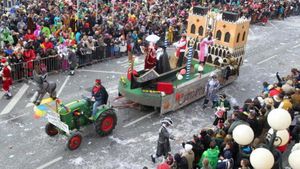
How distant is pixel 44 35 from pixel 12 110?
5.24 meters

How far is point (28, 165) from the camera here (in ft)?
33.4

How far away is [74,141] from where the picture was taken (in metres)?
10.8

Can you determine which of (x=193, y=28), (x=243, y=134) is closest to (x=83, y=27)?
(x=193, y=28)

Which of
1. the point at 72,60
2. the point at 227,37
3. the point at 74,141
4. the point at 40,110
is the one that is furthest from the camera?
the point at 72,60

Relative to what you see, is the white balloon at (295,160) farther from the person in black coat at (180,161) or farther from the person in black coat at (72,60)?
the person in black coat at (72,60)

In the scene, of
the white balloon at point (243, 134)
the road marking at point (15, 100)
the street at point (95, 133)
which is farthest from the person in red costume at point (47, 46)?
the white balloon at point (243, 134)

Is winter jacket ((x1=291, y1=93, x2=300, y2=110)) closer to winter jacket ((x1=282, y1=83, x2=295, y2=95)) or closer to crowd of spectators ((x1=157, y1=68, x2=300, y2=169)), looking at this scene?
crowd of spectators ((x1=157, y1=68, x2=300, y2=169))

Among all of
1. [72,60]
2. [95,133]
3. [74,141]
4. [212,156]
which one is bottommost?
[95,133]

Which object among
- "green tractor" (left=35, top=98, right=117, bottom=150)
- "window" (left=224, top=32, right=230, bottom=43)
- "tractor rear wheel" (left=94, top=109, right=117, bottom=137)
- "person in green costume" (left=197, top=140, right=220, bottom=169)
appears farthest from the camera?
"window" (left=224, top=32, right=230, bottom=43)

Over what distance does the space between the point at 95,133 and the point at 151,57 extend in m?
3.37

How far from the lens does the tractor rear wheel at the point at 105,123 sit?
11.3m

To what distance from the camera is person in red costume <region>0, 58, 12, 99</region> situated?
45.0ft

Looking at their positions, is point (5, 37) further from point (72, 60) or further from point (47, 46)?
point (72, 60)

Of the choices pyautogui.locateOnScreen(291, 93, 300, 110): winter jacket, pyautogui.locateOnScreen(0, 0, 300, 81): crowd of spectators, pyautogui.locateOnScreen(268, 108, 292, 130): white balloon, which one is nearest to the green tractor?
pyautogui.locateOnScreen(0, 0, 300, 81): crowd of spectators
